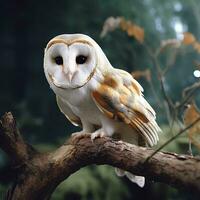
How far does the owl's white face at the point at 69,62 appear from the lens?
1.89 ft

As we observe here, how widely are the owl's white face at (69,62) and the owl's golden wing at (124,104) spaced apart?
0.03 metres

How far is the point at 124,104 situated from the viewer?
62cm

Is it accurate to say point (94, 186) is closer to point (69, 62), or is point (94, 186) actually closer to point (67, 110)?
point (67, 110)

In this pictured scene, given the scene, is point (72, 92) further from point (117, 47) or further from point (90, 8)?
point (90, 8)

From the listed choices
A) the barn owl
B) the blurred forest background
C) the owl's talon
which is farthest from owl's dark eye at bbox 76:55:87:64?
the blurred forest background

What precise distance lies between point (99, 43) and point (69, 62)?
0.83 m

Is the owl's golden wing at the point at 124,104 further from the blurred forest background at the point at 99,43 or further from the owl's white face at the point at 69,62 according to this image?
the blurred forest background at the point at 99,43

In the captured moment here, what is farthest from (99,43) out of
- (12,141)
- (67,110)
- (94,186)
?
(12,141)

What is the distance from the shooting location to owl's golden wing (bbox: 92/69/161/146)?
1.99 feet

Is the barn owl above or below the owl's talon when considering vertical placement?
above

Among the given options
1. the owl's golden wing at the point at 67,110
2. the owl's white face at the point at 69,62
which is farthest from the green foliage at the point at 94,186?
the owl's white face at the point at 69,62

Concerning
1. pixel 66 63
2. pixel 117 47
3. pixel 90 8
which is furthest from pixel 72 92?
pixel 90 8

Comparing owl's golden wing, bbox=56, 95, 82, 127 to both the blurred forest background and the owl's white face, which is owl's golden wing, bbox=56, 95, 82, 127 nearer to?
the owl's white face

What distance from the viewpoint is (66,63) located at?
0.57 m
